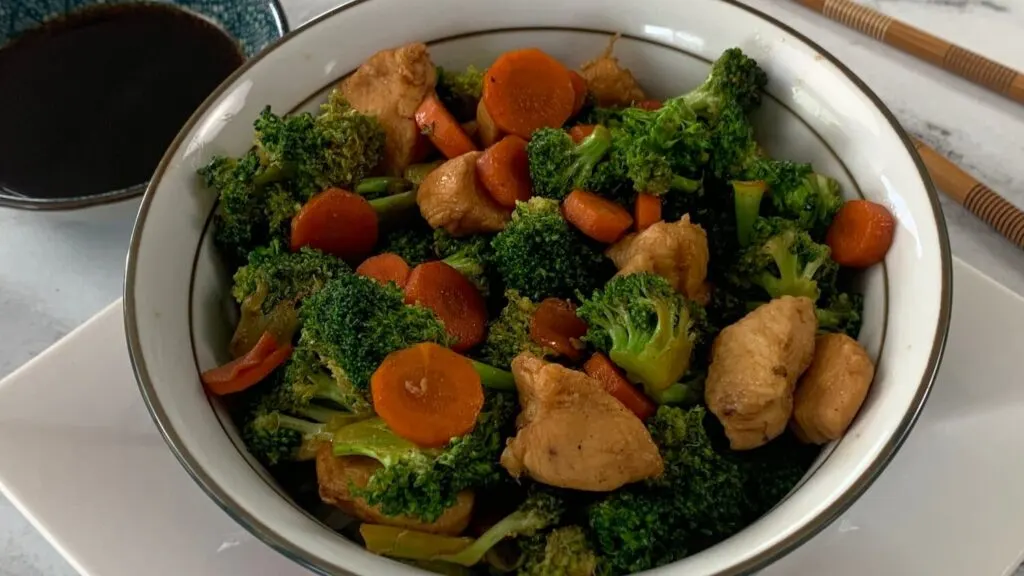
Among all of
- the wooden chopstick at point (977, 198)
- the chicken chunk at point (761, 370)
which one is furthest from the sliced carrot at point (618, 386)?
the wooden chopstick at point (977, 198)

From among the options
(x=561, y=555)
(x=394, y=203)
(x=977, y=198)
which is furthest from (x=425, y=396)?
(x=977, y=198)

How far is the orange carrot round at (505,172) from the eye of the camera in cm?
175

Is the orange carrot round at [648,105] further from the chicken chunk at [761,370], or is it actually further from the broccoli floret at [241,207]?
the broccoli floret at [241,207]

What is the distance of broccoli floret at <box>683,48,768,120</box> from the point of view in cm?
175

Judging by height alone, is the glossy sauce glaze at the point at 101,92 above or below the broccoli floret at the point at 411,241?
below

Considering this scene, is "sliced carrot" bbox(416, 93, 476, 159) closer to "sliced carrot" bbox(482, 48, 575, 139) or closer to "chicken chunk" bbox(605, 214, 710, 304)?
"sliced carrot" bbox(482, 48, 575, 139)

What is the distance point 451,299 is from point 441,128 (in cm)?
44

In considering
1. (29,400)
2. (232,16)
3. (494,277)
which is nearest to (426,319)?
(494,277)

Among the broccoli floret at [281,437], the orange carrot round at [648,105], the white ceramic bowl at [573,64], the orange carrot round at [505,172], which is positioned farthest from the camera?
the orange carrot round at [648,105]

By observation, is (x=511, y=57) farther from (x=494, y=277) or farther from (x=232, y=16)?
(x=232, y=16)

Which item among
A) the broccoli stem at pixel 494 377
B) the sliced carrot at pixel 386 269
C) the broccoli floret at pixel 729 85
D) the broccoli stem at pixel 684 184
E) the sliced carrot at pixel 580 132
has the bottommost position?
the broccoli stem at pixel 494 377

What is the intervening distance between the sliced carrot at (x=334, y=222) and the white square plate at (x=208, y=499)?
0.48 meters

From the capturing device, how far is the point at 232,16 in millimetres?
2619

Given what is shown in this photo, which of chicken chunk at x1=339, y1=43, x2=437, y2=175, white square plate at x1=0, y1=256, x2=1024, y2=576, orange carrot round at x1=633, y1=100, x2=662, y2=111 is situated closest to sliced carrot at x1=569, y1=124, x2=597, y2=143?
orange carrot round at x1=633, y1=100, x2=662, y2=111
